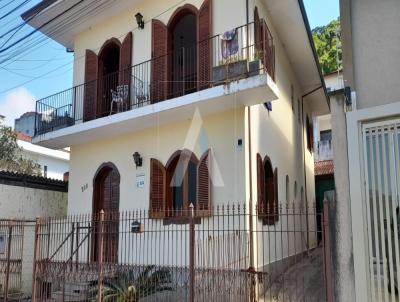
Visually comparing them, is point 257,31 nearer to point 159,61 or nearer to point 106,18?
point 159,61

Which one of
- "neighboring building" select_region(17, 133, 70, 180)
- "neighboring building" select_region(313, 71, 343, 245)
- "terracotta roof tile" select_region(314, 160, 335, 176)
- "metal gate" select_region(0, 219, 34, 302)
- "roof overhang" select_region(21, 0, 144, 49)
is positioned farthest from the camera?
"neighboring building" select_region(17, 133, 70, 180)

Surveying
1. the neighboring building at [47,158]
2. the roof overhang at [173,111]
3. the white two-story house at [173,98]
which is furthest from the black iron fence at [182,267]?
the neighboring building at [47,158]

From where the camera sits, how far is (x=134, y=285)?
9109 mm

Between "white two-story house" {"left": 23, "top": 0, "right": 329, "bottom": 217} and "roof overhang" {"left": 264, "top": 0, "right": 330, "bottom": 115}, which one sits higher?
"roof overhang" {"left": 264, "top": 0, "right": 330, "bottom": 115}

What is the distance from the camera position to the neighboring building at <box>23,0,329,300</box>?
10.2 m

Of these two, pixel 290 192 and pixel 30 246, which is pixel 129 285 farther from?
pixel 290 192

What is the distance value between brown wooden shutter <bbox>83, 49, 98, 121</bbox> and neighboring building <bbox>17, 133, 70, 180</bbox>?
14.0m

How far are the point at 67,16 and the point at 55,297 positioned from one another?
8.04m

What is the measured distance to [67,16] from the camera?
1334cm

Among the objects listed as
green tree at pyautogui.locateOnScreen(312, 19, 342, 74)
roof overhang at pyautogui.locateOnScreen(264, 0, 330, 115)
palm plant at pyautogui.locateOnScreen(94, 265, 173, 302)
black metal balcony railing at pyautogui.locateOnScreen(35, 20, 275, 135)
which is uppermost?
green tree at pyautogui.locateOnScreen(312, 19, 342, 74)

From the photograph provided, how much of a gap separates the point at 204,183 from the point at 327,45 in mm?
22164

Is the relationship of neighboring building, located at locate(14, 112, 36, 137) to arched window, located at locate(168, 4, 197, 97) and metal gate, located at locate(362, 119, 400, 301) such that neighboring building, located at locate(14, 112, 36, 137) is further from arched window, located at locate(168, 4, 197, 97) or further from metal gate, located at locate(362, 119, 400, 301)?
metal gate, located at locate(362, 119, 400, 301)

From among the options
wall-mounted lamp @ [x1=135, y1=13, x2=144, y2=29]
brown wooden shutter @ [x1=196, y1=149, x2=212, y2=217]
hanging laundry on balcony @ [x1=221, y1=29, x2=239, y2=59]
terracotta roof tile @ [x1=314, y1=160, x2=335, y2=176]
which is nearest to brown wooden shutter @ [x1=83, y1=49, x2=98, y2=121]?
wall-mounted lamp @ [x1=135, y1=13, x2=144, y2=29]

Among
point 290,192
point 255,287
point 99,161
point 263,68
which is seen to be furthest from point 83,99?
point 255,287
